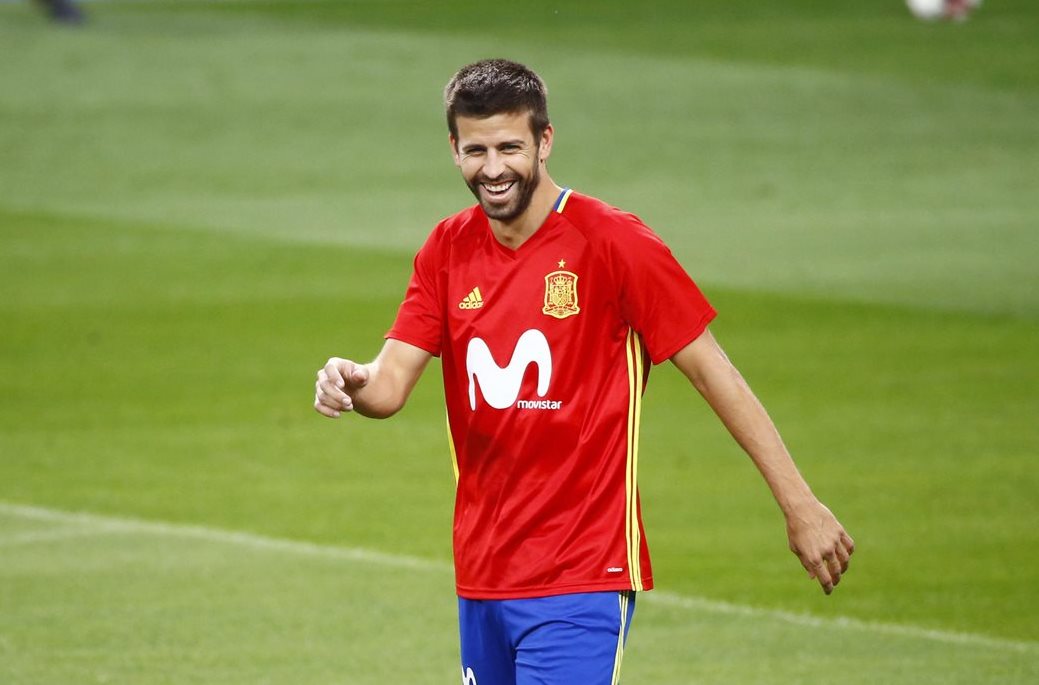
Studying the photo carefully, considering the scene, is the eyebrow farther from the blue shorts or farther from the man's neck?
the blue shorts

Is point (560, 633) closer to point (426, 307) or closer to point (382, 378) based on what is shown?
point (382, 378)

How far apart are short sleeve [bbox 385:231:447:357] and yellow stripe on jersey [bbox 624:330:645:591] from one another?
559 mm

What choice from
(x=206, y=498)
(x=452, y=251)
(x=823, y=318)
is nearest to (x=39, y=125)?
(x=823, y=318)

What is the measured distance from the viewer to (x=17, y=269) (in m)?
22.9

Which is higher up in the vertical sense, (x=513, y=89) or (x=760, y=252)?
(x=513, y=89)

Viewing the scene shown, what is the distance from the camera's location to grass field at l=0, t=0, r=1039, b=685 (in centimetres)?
1062

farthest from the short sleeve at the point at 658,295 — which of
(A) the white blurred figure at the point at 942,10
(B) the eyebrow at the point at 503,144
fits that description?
(A) the white blurred figure at the point at 942,10

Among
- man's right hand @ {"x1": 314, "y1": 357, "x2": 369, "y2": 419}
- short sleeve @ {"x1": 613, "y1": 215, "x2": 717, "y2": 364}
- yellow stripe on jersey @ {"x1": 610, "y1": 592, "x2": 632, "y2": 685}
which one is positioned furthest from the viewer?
yellow stripe on jersey @ {"x1": 610, "y1": 592, "x2": 632, "y2": 685}

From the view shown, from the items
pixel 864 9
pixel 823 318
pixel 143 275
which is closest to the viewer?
pixel 823 318

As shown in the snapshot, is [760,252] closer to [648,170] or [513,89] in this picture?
[648,170]

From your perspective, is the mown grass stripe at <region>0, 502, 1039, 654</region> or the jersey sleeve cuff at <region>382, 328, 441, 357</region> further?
the mown grass stripe at <region>0, 502, 1039, 654</region>

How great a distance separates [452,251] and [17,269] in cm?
1767

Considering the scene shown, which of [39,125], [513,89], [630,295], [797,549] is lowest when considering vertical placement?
[39,125]

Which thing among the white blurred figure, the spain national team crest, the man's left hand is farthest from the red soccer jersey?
the white blurred figure
